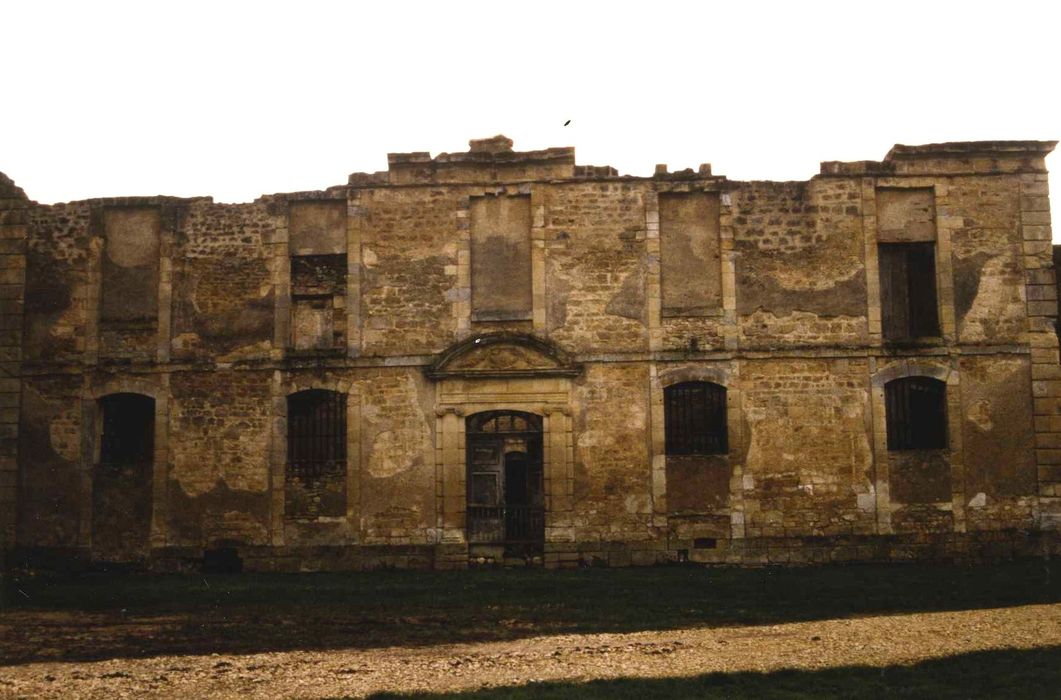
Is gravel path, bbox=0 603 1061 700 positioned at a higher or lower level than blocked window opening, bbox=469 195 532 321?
lower

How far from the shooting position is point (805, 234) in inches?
693

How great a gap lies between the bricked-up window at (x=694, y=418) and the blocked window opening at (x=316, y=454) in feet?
17.6

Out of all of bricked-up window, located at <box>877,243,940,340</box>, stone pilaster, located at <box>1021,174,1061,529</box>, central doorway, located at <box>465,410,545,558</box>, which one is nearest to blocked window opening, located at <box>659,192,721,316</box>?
bricked-up window, located at <box>877,243,940,340</box>

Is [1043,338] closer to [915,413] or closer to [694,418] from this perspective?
[915,413]

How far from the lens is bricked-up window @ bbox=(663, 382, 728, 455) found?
1731 centimetres

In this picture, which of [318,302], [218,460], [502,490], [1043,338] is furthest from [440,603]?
[1043,338]

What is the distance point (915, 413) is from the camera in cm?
1748

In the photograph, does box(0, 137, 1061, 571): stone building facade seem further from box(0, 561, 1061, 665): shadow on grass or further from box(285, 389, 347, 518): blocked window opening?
box(0, 561, 1061, 665): shadow on grass

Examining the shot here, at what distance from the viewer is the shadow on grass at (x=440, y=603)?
1119cm

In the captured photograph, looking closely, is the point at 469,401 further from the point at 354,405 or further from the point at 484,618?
the point at 484,618

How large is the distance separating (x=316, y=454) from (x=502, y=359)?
346 centimetres

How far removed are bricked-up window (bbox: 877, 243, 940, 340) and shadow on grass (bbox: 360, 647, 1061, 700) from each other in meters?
8.86

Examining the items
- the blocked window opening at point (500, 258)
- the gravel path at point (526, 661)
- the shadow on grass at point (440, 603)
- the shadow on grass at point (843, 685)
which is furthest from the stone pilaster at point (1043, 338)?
the shadow on grass at point (843, 685)

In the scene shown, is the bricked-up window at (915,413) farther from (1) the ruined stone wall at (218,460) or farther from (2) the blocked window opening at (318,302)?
(1) the ruined stone wall at (218,460)
